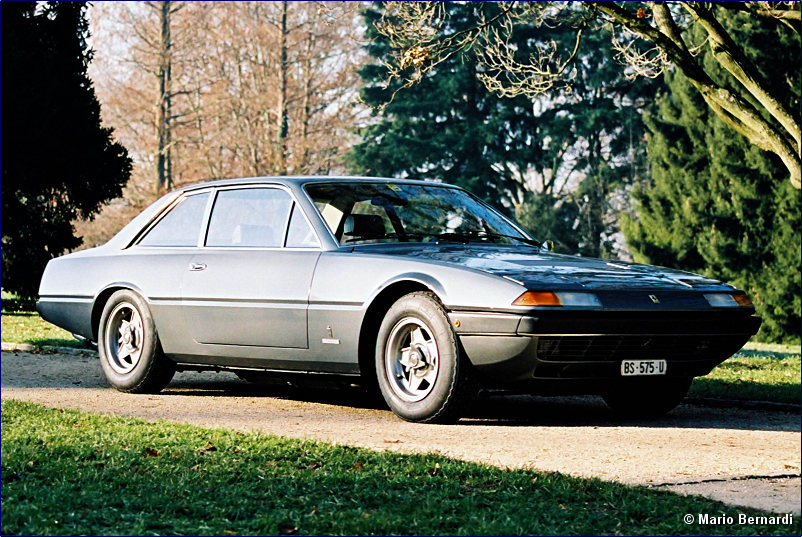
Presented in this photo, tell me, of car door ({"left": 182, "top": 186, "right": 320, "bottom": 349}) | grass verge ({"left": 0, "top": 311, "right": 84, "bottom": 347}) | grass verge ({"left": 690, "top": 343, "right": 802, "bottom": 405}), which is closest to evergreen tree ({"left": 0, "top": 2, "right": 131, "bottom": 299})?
grass verge ({"left": 0, "top": 311, "right": 84, "bottom": 347})

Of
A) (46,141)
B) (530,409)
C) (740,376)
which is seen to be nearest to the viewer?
(530,409)

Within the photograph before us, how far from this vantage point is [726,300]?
7.60 m

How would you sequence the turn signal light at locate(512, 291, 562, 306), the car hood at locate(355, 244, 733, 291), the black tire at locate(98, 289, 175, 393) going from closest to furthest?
the turn signal light at locate(512, 291, 562, 306)
the car hood at locate(355, 244, 733, 291)
the black tire at locate(98, 289, 175, 393)

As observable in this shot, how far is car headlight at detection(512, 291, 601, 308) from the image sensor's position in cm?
688

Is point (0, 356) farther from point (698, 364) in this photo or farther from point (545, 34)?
point (545, 34)

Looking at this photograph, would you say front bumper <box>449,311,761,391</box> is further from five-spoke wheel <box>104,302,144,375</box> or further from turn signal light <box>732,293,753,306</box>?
five-spoke wheel <box>104,302,144,375</box>

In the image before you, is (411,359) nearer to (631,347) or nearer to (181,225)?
(631,347)

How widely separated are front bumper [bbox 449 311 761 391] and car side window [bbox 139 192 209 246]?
2843 mm

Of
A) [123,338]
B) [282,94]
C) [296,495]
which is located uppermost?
[282,94]

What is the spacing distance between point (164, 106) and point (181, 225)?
1067 inches

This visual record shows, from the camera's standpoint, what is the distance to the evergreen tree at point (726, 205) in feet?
89.4

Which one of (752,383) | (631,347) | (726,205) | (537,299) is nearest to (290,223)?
(537,299)

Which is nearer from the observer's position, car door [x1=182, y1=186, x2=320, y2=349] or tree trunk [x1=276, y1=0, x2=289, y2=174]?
car door [x1=182, y1=186, x2=320, y2=349]

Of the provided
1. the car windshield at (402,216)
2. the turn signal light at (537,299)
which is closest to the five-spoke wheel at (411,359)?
the turn signal light at (537,299)
